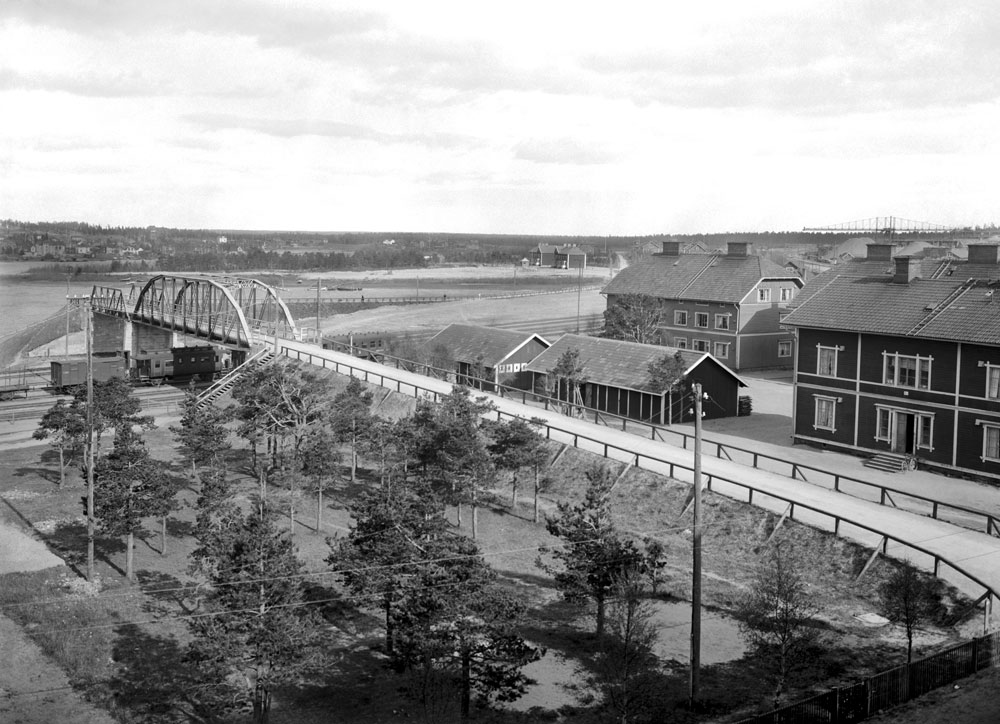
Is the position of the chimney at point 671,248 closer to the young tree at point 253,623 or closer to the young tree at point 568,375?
the young tree at point 568,375

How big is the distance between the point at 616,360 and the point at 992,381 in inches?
738

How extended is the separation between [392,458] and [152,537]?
32.0 feet

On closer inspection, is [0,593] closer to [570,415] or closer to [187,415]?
[187,415]

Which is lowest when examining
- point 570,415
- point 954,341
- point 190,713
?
point 190,713

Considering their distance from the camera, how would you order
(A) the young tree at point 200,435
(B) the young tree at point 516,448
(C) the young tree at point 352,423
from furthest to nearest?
(C) the young tree at point 352,423 < (A) the young tree at point 200,435 < (B) the young tree at point 516,448

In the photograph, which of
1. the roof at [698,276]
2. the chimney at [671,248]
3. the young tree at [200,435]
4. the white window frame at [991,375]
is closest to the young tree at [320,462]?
the young tree at [200,435]

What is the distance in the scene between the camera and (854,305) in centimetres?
4172

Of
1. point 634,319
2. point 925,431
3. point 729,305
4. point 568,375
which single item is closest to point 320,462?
point 568,375

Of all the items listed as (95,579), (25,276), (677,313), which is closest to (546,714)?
(95,579)

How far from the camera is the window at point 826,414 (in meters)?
41.2

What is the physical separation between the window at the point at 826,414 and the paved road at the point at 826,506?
6467mm

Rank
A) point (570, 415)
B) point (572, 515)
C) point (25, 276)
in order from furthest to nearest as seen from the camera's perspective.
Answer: point (25, 276), point (570, 415), point (572, 515)

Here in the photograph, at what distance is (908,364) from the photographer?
127 feet

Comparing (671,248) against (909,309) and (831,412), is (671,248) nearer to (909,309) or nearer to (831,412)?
→ (831,412)
